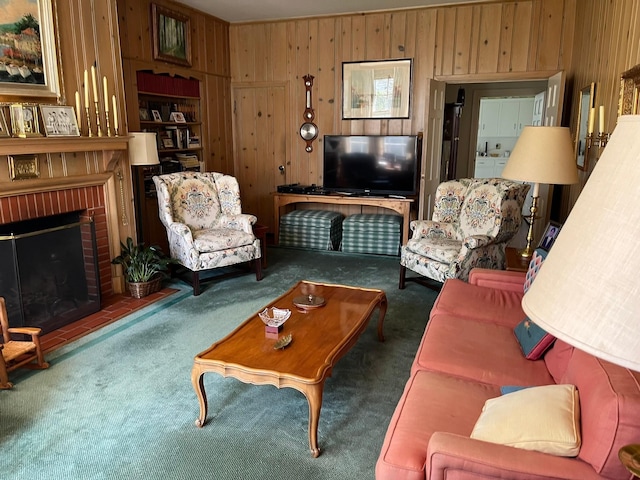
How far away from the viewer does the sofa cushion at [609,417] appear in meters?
1.15

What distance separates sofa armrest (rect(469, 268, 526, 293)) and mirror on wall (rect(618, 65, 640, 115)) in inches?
42.6

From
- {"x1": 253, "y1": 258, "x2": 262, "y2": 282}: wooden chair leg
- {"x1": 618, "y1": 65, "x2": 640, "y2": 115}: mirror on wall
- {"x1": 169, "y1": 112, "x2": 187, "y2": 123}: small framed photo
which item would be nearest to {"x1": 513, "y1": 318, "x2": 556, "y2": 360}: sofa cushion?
{"x1": 618, "y1": 65, "x2": 640, "y2": 115}: mirror on wall

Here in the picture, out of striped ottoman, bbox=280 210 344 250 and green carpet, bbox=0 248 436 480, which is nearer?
green carpet, bbox=0 248 436 480

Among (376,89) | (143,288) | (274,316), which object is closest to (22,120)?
(143,288)

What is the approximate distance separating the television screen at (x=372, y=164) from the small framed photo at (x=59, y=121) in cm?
307

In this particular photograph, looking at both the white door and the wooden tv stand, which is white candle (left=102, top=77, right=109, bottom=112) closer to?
the wooden tv stand

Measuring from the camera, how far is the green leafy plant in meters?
4.02

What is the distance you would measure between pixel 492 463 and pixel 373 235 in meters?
4.31

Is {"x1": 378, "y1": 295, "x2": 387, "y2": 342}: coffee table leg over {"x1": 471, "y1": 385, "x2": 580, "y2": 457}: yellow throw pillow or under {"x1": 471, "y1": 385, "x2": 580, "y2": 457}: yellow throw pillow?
under

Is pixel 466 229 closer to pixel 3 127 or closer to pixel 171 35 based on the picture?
pixel 3 127

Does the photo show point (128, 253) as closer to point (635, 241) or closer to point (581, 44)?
point (635, 241)

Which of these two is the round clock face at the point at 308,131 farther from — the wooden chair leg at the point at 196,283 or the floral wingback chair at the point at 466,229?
the wooden chair leg at the point at 196,283

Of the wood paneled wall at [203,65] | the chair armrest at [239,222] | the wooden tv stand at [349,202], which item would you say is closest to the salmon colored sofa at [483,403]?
the chair armrest at [239,222]

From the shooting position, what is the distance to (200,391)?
222 centimetres
